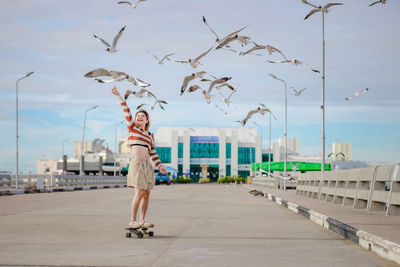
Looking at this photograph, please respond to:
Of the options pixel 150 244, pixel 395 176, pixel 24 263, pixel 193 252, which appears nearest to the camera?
pixel 24 263

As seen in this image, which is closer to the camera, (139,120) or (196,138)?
(139,120)

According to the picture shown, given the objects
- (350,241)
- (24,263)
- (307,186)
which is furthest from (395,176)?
(307,186)

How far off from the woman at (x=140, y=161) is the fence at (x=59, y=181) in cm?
2995

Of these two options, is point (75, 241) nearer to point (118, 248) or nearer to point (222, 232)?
point (118, 248)

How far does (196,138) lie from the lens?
444ft

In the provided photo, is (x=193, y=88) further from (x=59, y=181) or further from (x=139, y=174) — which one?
(x=59, y=181)

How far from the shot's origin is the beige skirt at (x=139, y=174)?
10.3 m

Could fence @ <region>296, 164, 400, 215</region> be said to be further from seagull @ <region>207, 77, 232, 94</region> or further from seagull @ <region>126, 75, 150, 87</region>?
seagull @ <region>126, 75, 150, 87</region>

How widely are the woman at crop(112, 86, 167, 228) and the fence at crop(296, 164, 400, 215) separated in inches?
229

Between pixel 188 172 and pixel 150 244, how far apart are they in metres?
124

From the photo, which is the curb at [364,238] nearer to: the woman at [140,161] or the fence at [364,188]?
the fence at [364,188]

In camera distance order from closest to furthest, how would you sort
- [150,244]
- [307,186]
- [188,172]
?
[150,244], [307,186], [188,172]

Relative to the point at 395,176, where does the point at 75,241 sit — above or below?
below

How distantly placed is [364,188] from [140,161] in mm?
8911
